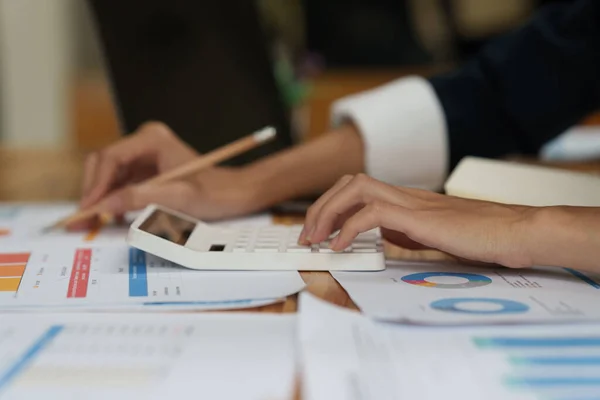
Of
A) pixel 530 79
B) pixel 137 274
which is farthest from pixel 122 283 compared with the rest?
pixel 530 79

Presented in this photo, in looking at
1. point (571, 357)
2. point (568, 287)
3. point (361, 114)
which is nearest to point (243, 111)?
point (361, 114)

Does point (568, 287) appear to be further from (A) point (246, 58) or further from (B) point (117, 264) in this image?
(A) point (246, 58)

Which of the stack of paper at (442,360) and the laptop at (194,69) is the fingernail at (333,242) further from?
the laptop at (194,69)

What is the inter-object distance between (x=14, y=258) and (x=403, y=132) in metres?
0.46

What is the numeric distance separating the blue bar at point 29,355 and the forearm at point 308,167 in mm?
409

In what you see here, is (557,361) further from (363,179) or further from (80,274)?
(80,274)

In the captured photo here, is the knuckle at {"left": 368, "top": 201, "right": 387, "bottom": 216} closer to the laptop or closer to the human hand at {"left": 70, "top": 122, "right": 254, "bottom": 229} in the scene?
the human hand at {"left": 70, "top": 122, "right": 254, "bottom": 229}

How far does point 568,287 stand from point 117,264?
1.12 feet

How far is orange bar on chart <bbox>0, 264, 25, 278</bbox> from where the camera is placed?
0.59 metres

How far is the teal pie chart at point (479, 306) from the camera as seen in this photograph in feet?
1.54

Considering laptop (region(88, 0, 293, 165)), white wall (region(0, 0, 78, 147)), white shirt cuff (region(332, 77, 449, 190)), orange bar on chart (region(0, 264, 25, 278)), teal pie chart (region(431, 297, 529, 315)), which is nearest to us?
teal pie chart (region(431, 297, 529, 315))

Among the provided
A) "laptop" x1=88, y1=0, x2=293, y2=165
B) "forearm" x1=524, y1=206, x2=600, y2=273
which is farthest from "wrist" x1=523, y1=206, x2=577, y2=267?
"laptop" x1=88, y1=0, x2=293, y2=165

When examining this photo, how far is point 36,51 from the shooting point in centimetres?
278

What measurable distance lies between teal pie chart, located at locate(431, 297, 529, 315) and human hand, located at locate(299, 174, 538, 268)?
62mm
